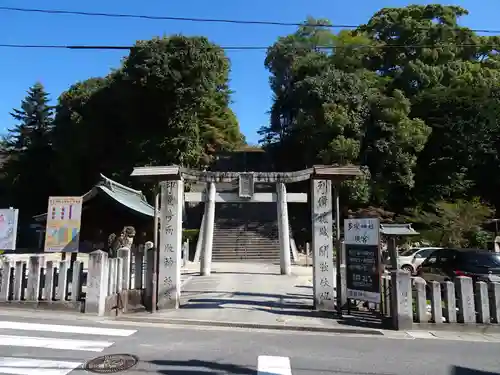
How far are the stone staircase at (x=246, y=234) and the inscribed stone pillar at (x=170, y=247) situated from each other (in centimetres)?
1736

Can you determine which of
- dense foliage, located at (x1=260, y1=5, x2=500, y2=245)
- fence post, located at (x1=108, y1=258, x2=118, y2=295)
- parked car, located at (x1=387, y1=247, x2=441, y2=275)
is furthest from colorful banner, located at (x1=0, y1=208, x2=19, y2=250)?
dense foliage, located at (x1=260, y1=5, x2=500, y2=245)

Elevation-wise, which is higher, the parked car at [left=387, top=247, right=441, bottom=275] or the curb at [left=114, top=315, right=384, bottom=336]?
the parked car at [left=387, top=247, right=441, bottom=275]

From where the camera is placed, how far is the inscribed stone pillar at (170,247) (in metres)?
10.2

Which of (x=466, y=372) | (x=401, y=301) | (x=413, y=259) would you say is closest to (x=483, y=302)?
(x=401, y=301)

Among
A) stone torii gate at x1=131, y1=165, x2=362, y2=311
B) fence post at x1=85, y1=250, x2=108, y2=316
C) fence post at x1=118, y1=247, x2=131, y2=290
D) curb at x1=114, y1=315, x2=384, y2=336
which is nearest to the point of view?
curb at x1=114, y1=315, x2=384, y2=336

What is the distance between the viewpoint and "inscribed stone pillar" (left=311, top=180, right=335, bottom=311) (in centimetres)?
1002

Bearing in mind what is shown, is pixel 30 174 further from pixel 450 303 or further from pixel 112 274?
pixel 450 303

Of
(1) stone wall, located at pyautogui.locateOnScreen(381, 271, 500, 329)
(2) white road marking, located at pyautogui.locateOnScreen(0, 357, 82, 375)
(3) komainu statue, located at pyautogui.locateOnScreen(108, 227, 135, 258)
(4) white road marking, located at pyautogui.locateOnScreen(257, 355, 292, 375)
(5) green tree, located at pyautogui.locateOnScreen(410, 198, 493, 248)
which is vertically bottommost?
(4) white road marking, located at pyautogui.locateOnScreen(257, 355, 292, 375)

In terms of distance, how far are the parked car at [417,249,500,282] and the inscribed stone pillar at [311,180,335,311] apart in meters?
3.39

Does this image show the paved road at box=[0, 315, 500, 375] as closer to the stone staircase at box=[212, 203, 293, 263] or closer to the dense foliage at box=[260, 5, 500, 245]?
the stone staircase at box=[212, 203, 293, 263]

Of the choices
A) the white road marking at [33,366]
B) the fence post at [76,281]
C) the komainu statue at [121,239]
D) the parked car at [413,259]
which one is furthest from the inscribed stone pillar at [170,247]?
the parked car at [413,259]

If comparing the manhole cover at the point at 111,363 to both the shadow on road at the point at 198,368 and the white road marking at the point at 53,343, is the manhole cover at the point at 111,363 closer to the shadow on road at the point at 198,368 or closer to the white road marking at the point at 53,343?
the shadow on road at the point at 198,368

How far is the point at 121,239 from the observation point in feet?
42.7

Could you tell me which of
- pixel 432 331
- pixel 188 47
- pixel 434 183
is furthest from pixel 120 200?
pixel 434 183
